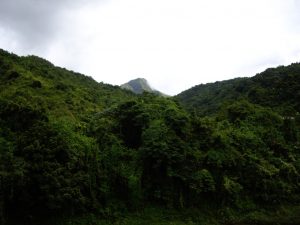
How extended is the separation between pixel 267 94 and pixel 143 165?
27.7 metres

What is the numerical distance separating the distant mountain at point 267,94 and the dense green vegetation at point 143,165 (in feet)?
14.7

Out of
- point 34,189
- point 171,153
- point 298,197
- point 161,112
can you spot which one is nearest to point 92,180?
point 34,189

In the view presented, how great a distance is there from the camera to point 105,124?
30172 mm

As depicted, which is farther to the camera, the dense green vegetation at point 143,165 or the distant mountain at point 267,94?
the distant mountain at point 267,94

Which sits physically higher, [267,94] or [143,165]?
[267,94]

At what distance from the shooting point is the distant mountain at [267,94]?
153 feet

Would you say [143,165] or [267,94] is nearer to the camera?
[143,165]

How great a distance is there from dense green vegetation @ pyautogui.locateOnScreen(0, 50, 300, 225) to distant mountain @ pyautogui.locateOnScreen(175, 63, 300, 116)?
447 centimetres

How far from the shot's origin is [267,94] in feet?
166

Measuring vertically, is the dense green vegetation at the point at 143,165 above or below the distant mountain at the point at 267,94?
below

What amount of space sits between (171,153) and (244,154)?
651 centimetres

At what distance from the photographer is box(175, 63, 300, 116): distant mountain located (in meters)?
46.6

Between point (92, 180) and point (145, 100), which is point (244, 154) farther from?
point (92, 180)

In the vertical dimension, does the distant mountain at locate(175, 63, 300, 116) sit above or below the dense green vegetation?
above
